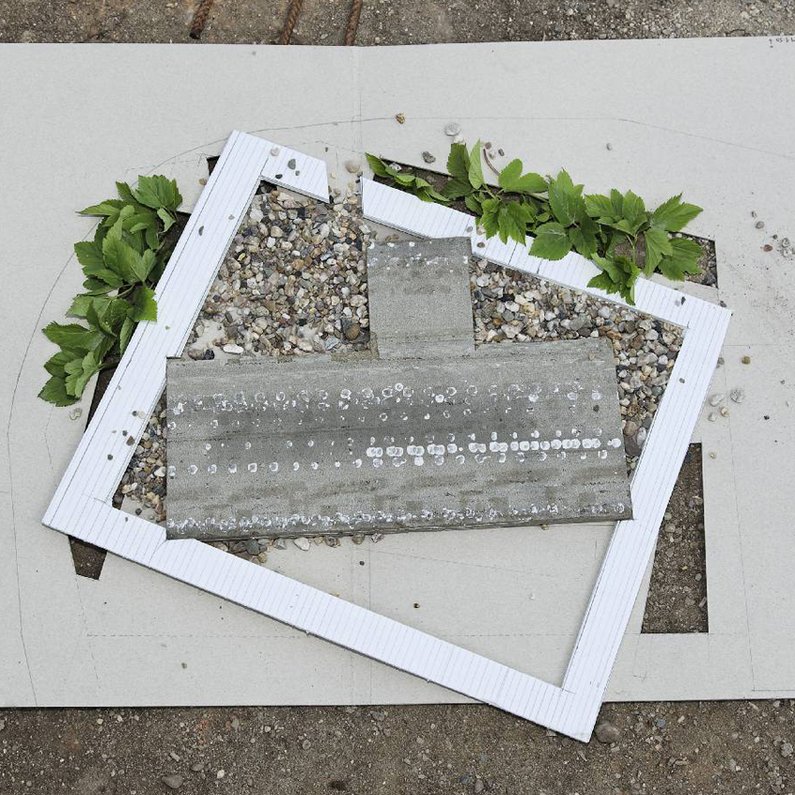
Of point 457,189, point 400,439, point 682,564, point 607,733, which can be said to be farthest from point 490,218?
point 607,733

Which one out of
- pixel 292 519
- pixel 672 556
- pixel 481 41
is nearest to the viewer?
pixel 292 519

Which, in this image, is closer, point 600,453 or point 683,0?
point 600,453

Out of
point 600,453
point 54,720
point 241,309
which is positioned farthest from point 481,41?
point 54,720

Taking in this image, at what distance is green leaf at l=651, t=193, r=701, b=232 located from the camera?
12.3 ft

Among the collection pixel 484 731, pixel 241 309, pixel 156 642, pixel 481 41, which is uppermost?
pixel 481 41

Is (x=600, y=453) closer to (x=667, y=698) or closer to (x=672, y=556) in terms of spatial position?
(x=672, y=556)

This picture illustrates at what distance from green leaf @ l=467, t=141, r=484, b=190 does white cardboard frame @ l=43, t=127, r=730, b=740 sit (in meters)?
0.17

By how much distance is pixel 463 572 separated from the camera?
3646 millimetres

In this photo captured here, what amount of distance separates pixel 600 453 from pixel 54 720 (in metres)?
2.96

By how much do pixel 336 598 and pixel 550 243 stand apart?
6.60ft

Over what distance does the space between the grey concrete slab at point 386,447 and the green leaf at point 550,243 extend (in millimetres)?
573

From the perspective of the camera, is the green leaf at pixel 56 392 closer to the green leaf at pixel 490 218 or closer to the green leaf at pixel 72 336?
the green leaf at pixel 72 336

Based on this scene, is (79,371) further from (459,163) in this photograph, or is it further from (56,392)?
(459,163)

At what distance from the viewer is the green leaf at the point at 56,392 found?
145 inches
